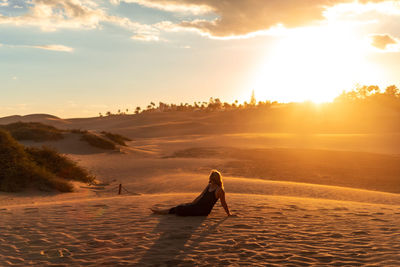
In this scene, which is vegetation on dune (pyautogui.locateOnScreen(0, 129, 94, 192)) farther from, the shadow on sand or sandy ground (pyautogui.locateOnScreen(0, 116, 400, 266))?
the shadow on sand

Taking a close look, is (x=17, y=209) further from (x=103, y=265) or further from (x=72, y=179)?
(x=72, y=179)

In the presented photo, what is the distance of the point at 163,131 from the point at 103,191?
4787 centimetres

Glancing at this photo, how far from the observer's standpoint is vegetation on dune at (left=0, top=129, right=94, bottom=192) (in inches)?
539

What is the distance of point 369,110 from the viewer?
251 ft

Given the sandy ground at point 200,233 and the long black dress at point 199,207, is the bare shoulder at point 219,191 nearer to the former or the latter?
the long black dress at point 199,207

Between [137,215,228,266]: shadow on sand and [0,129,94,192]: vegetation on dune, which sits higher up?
[0,129,94,192]: vegetation on dune

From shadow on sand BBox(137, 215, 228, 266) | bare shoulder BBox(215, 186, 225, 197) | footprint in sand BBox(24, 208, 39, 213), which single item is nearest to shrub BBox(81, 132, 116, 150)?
footprint in sand BBox(24, 208, 39, 213)

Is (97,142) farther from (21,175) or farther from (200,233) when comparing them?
(200,233)

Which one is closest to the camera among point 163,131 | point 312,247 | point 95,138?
point 312,247

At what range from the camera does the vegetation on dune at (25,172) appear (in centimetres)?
1370

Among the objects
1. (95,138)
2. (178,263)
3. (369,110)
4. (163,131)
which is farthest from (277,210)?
(369,110)

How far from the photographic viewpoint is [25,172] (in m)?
14.1

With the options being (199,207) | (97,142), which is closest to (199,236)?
(199,207)

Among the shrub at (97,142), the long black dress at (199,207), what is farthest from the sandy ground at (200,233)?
the shrub at (97,142)
